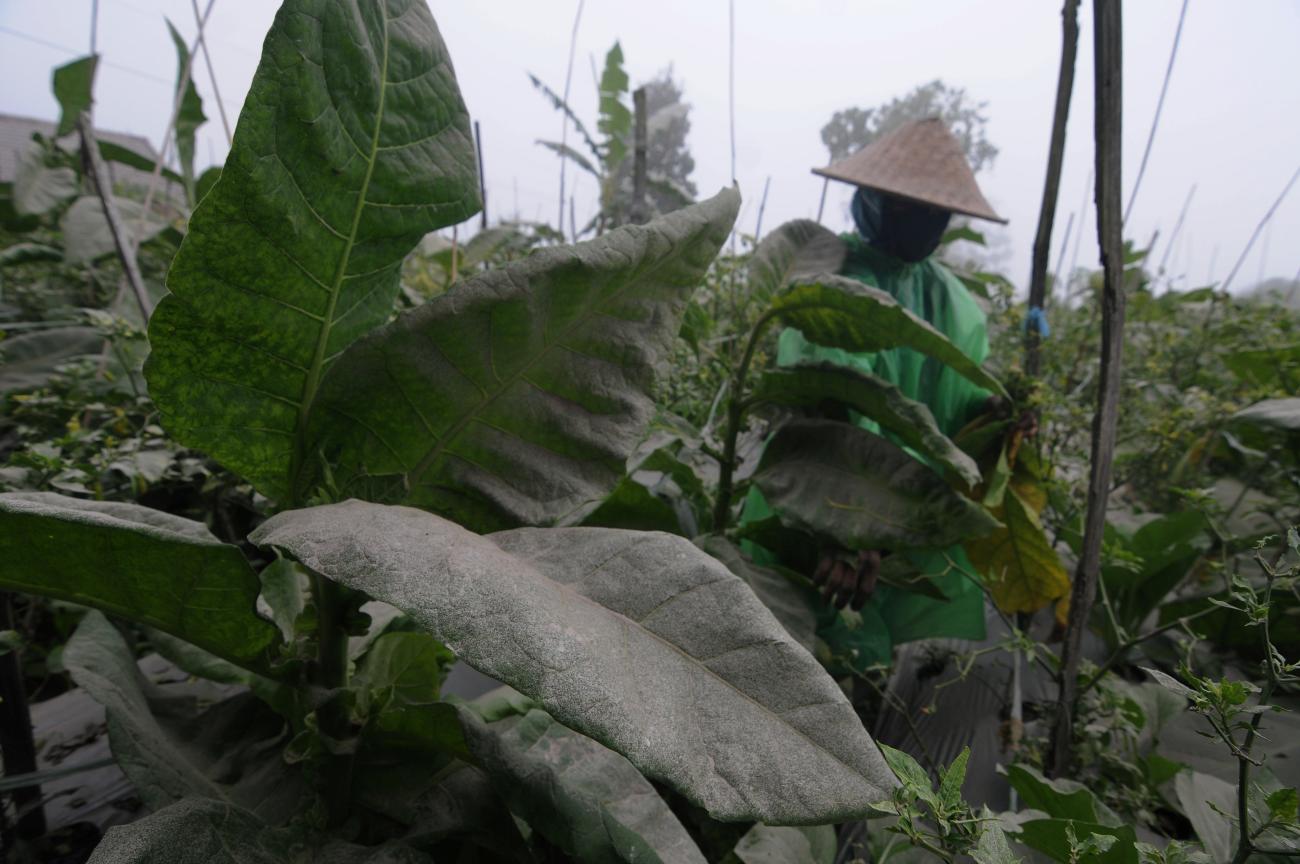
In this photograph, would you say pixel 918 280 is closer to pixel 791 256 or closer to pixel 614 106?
pixel 791 256

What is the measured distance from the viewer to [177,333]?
0.53 m

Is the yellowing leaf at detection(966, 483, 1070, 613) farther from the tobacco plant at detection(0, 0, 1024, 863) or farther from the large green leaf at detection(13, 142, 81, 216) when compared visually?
the large green leaf at detection(13, 142, 81, 216)

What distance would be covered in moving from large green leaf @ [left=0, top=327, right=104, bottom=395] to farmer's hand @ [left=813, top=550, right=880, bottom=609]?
4.64 feet

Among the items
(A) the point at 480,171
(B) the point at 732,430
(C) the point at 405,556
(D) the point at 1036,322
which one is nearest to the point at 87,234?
(A) the point at 480,171

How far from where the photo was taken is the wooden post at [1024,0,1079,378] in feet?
2.93

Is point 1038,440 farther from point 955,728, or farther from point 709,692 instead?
point 709,692

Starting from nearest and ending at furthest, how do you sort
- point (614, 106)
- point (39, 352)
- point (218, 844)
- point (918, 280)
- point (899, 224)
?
point (218, 844) → point (39, 352) → point (899, 224) → point (918, 280) → point (614, 106)

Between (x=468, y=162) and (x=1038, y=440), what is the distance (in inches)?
45.1

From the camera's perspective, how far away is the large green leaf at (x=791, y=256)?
132 cm

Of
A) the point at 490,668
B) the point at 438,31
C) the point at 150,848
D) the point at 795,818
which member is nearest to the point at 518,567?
the point at 490,668

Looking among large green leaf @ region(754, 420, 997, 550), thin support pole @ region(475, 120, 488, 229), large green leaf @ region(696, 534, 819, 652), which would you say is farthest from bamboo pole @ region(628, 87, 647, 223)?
large green leaf @ region(696, 534, 819, 652)

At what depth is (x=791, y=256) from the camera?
54.6 inches

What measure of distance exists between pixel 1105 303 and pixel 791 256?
0.71 metres

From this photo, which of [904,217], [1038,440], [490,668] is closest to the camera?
[490,668]
